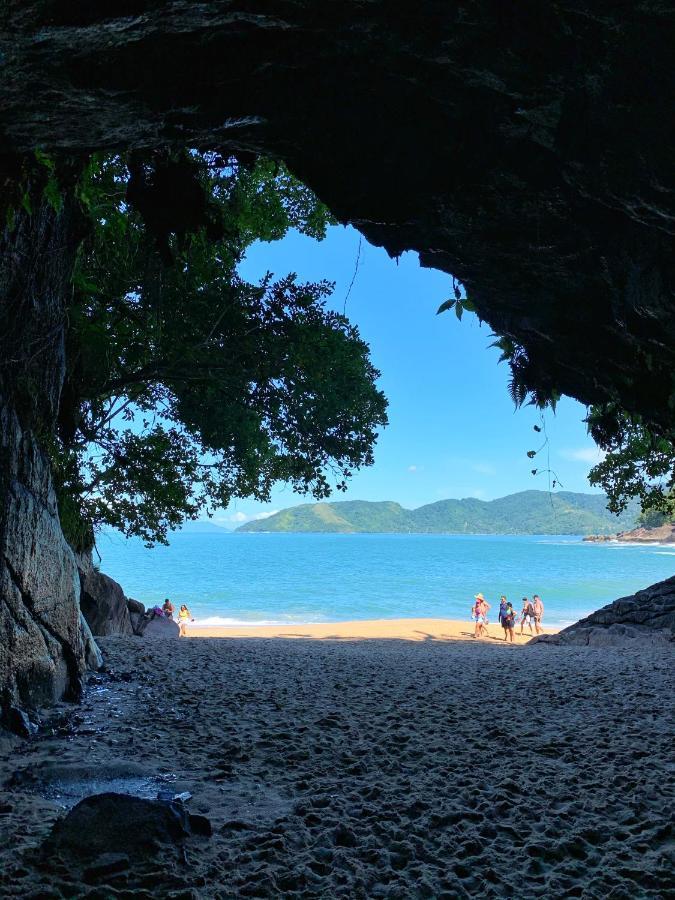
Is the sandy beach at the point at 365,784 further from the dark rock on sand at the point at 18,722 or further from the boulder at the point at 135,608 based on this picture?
the boulder at the point at 135,608

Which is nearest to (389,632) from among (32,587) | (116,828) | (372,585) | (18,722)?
(32,587)

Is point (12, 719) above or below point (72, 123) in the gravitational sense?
→ below

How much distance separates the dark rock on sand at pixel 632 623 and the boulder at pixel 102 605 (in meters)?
12.9

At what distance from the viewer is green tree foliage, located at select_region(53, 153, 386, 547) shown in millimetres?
11867

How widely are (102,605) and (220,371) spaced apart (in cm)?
699

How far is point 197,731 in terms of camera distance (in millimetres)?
5445

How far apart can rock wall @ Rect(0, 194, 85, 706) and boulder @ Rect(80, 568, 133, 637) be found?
7.27 metres

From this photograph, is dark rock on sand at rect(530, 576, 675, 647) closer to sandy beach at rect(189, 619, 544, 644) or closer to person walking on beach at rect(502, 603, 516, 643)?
person walking on beach at rect(502, 603, 516, 643)

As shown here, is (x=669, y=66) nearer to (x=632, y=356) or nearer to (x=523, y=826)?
(x=632, y=356)

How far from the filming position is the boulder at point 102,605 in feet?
47.1

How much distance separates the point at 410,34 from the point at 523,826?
214 inches

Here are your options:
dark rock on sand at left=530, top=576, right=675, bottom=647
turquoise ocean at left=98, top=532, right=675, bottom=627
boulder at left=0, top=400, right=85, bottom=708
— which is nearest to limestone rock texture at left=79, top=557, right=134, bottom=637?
boulder at left=0, top=400, right=85, bottom=708

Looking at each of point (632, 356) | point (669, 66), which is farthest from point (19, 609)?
point (632, 356)

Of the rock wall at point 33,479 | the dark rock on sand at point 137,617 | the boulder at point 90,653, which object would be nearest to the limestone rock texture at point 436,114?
the rock wall at point 33,479
